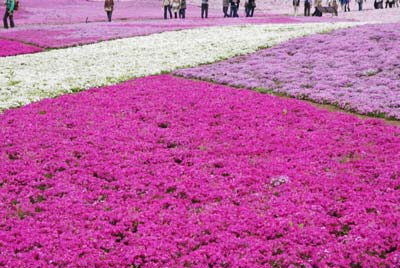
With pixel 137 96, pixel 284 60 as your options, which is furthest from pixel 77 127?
pixel 284 60

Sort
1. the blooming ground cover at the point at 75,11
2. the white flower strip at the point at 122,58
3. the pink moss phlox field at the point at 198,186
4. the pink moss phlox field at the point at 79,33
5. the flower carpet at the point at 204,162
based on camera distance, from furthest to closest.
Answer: the blooming ground cover at the point at 75,11 < the pink moss phlox field at the point at 79,33 < the white flower strip at the point at 122,58 < the flower carpet at the point at 204,162 < the pink moss phlox field at the point at 198,186

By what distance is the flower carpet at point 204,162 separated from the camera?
388 inches

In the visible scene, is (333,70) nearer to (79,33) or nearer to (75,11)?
(79,33)

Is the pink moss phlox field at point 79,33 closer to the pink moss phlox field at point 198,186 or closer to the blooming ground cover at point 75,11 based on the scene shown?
the blooming ground cover at point 75,11

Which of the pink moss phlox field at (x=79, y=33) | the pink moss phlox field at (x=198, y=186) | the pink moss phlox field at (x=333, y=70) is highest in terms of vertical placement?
the pink moss phlox field at (x=79, y=33)

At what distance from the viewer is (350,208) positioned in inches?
436

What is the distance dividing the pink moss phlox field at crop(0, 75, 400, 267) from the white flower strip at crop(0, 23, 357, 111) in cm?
470

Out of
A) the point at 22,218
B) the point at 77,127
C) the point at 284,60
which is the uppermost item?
the point at 284,60

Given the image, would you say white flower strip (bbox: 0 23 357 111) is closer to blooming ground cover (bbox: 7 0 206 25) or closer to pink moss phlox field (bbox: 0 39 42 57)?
pink moss phlox field (bbox: 0 39 42 57)

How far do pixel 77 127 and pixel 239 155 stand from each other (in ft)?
20.1

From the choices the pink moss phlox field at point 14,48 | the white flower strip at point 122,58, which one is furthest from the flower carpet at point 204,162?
the pink moss phlox field at point 14,48

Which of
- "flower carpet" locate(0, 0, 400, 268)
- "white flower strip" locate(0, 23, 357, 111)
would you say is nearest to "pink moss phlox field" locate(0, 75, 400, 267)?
"flower carpet" locate(0, 0, 400, 268)

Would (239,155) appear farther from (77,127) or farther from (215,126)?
(77,127)

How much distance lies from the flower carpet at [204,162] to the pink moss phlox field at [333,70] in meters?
0.12
